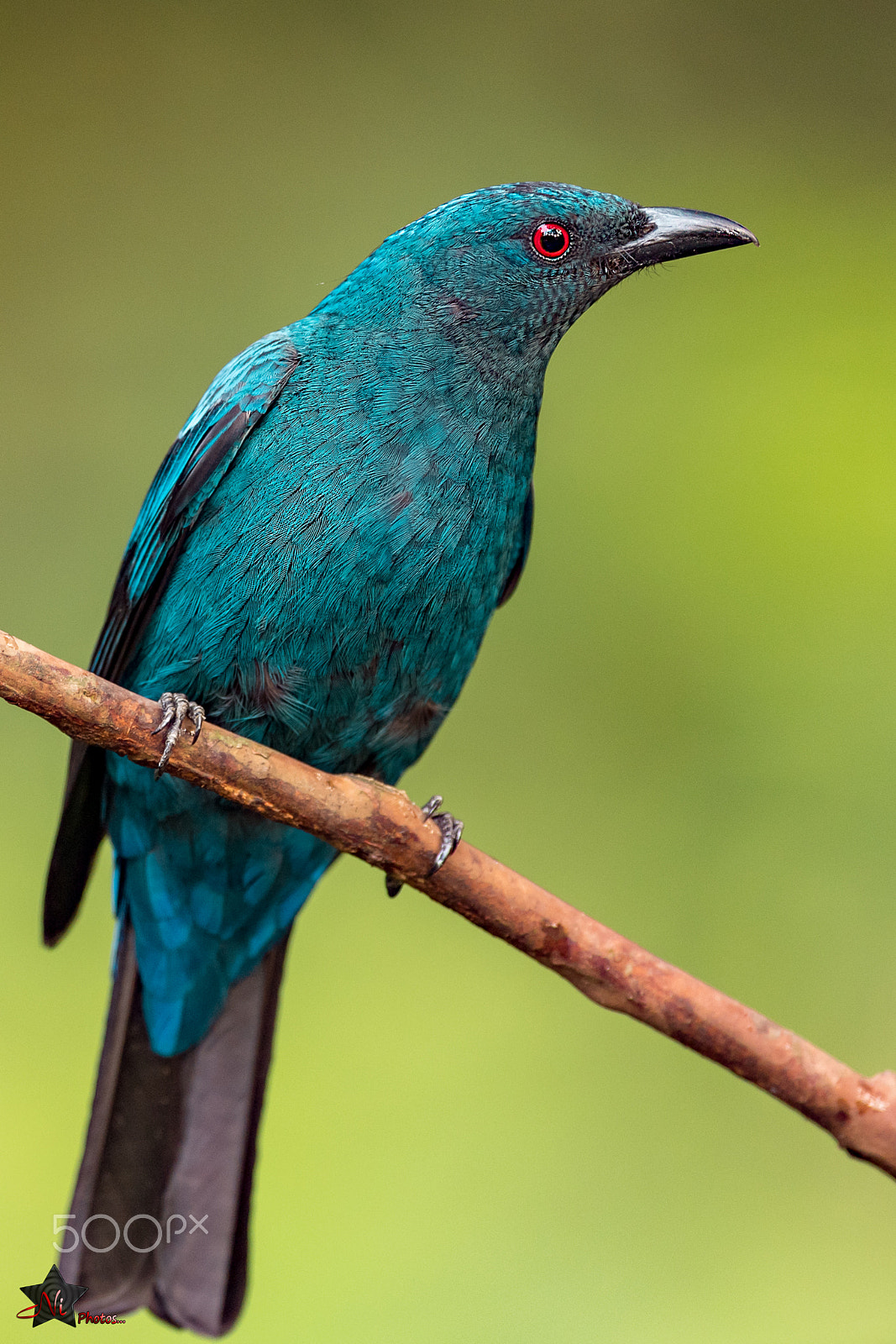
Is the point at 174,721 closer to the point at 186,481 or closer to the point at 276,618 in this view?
the point at 276,618

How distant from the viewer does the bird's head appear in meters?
3.09

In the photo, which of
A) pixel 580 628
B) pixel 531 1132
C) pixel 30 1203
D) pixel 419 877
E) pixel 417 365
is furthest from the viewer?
pixel 580 628

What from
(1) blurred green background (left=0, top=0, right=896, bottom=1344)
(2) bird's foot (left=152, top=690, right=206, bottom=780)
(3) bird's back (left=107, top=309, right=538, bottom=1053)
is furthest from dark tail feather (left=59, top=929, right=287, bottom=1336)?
(2) bird's foot (left=152, top=690, right=206, bottom=780)

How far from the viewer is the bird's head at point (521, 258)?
10.1ft

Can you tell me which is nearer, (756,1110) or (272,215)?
(756,1110)

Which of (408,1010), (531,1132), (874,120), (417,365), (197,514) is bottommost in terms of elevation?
(531,1132)

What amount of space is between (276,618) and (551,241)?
114cm

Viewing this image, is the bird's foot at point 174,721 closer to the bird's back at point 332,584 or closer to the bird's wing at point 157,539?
the bird's back at point 332,584

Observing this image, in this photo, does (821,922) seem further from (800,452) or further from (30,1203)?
(30,1203)

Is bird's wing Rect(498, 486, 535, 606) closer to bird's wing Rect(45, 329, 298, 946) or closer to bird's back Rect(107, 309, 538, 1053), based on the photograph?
bird's back Rect(107, 309, 538, 1053)

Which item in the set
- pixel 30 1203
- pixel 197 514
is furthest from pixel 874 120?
pixel 30 1203

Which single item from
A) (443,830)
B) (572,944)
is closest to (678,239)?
(443,830)

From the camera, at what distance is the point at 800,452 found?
466 centimetres

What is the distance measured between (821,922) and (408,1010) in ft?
4.65
